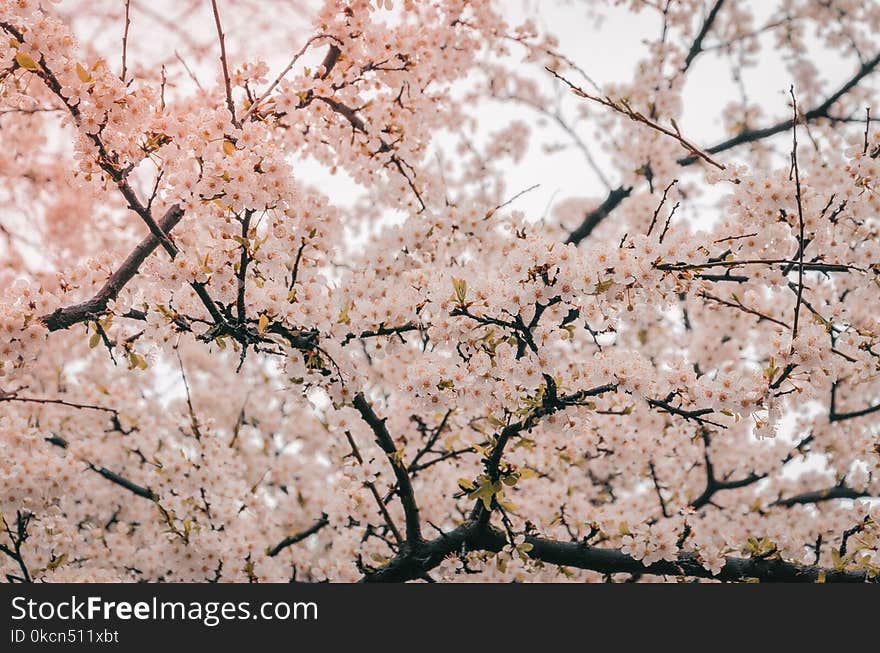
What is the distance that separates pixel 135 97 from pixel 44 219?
21.2ft

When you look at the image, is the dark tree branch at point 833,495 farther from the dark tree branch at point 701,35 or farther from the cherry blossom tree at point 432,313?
the dark tree branch at point 701,35

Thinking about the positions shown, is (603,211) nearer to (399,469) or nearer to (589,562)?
(589,562)

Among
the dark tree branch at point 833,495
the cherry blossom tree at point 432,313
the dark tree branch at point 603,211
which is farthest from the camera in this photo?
the dark tree branch at point 603,211

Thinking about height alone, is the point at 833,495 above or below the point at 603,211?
below

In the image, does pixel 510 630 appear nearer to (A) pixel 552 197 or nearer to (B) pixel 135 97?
(A) pixel 552 197

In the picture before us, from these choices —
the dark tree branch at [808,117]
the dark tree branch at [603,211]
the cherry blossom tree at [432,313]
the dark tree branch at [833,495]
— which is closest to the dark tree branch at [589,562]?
the cherry blossom tree at [432,313]

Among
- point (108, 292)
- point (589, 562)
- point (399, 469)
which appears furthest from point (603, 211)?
point (108, 292)

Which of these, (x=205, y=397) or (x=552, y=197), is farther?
(x=205, y=397)

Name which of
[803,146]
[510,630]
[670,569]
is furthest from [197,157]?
[803,146]

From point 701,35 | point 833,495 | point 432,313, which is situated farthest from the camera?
point 701,35

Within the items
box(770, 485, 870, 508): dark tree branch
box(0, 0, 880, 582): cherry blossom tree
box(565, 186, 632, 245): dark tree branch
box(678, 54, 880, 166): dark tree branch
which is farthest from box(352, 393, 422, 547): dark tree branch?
box(678, 54, 880, 166): dark tree branch

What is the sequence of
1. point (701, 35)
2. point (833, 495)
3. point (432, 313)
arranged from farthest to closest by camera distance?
point (701, 35)
point (833, 495)
point (432, 313)

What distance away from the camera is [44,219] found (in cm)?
859

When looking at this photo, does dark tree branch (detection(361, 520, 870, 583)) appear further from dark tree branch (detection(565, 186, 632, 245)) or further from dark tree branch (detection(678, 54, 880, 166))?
dark tree branch (detection(678, 54, 880, 166))
